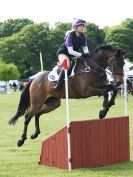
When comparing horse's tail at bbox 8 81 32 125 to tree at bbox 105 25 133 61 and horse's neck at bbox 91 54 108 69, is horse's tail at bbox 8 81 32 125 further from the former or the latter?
tree at bbox 105 25 133 61

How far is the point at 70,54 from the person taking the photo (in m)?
11.3

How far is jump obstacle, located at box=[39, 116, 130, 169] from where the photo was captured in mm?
10047

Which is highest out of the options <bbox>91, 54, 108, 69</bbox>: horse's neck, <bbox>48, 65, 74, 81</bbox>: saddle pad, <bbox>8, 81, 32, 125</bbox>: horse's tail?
<bbox>91, 54, 108, 69</bbox>: horse's neck

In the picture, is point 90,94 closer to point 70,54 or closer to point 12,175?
point 70,54

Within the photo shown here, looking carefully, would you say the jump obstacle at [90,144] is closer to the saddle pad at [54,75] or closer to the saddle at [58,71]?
the saddle at [58,71]

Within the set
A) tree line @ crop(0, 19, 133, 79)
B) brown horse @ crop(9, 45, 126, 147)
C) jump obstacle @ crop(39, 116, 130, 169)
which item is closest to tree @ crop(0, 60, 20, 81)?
tree line @ crop(0, 19, 133, 79)

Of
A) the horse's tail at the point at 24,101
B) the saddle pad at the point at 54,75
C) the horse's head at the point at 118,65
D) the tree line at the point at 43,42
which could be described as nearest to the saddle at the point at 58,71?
the saddle pad at the point at 54,75

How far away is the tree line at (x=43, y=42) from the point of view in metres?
98.6

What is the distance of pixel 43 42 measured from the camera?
337 feet

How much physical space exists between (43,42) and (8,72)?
1700cm

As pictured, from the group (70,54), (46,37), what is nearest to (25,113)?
(70,54)

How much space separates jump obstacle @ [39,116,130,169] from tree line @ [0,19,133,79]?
7773 cm

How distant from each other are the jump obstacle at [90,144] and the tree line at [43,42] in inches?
3060

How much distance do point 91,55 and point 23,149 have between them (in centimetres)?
323
